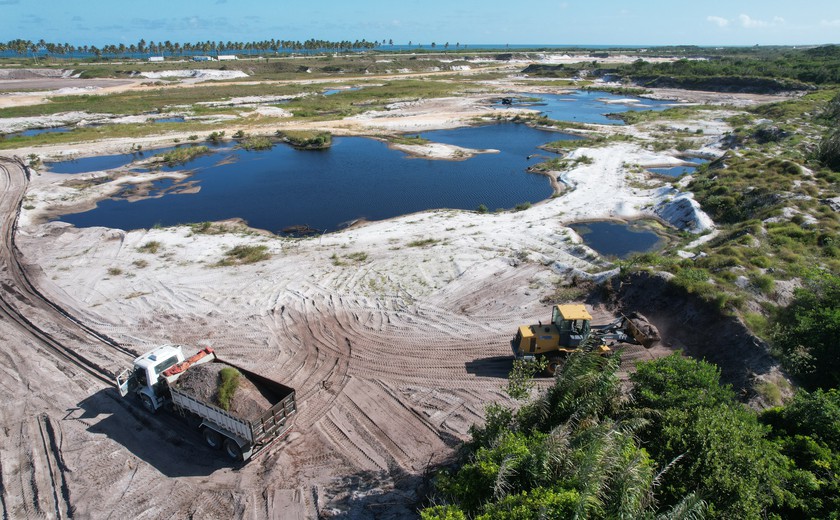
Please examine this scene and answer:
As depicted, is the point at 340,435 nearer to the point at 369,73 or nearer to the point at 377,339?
the point at 377,339

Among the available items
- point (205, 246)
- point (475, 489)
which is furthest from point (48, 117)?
point (475, 489)

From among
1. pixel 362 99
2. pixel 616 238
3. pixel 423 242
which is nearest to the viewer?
pixel 423 242

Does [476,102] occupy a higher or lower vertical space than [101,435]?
higher

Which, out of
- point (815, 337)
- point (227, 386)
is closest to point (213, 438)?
point (227, 386)

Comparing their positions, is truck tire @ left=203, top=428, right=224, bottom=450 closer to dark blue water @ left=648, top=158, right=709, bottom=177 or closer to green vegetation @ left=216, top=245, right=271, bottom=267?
green vegetation @ left=216, top=245, right=271, bottom=267

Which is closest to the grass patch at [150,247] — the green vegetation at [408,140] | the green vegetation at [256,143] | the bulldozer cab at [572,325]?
the bulldozer cab at [572,325]

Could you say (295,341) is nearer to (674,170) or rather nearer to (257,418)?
(257,418)

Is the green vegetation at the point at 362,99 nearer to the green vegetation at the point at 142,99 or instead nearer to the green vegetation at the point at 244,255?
the green vegetation at the point at 142,99
